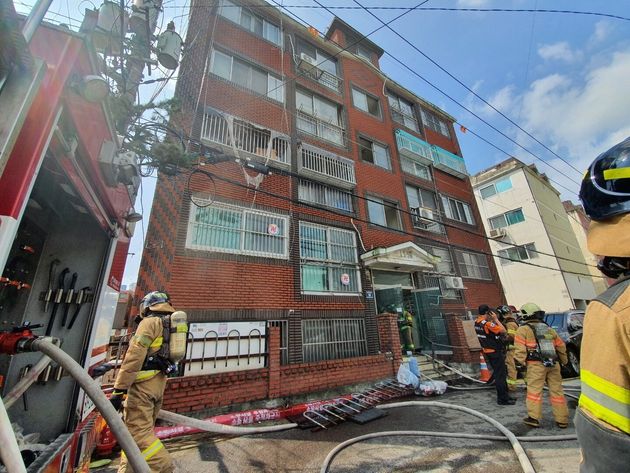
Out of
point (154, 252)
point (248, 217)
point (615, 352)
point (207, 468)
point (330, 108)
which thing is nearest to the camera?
point (615, 352)

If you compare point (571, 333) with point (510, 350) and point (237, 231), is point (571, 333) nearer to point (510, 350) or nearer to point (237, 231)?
point (510, 350)

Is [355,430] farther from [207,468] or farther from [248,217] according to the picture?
[248,217]

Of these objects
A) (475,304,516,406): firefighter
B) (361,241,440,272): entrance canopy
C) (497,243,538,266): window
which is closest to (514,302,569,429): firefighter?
(475,304,516,406): firefighter

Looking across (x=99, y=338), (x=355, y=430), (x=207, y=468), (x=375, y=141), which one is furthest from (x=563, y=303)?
(x=99, y=338)

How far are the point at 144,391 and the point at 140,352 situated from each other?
46 centimetres

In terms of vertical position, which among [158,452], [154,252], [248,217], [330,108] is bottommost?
[158,452]

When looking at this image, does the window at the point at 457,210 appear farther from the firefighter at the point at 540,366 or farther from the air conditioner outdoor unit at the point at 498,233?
the firefighter at the point at 540,366

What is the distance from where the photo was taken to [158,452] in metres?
2.74

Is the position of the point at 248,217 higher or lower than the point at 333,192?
lower

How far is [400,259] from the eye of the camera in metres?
9.41

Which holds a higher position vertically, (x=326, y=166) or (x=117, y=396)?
(x=326, y=166)

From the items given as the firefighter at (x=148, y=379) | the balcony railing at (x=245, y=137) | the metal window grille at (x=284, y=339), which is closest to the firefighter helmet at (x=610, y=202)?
the firefighter at (x=148, y=379)

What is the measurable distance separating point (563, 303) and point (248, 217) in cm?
2244

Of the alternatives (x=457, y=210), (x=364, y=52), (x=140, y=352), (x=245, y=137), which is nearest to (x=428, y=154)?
(x=457, y=210)
